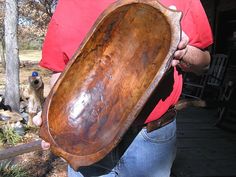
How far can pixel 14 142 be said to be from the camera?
541 centimetres

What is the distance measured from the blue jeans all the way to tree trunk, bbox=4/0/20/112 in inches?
214

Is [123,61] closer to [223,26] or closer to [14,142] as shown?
[14,142]

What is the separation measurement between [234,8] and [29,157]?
13.9ft

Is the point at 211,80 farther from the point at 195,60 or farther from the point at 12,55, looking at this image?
the point at 195,60

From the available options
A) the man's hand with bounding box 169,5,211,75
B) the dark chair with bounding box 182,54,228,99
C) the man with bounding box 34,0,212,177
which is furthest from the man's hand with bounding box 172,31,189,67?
the dark chair with bounding box 182,54,228,99

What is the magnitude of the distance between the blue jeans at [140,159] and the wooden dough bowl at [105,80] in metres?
0.09

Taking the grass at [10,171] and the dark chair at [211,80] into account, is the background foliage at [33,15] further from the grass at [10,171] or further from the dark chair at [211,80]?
the grass at [10,171]

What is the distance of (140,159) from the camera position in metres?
1.70

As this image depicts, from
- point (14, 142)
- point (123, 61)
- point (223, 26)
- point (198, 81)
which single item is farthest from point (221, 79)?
point (123, 61)

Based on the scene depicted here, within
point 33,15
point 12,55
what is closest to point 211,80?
point 12,55

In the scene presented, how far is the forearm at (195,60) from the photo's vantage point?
1.53 metres

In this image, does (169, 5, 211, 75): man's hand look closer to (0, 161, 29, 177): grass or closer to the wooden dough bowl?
the wooden dough bowl

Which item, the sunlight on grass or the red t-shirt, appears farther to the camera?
the sunlight on grass

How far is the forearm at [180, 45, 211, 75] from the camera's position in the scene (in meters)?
1.53
